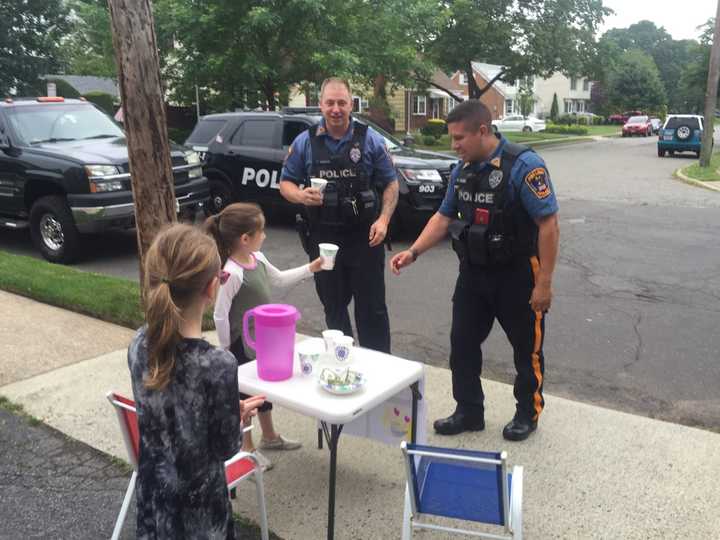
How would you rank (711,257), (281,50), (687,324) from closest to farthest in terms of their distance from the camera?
(687,324) → (711,257) → (281,50)

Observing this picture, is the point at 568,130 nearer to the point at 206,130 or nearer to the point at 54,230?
the point at 206,130

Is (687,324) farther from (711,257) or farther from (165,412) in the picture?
(165,412)

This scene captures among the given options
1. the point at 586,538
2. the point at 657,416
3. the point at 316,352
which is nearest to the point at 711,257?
the point at 657,416

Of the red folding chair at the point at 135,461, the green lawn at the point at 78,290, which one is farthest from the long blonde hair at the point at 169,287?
the green lawn at the point at 78,290

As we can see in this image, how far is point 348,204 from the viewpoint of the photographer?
13.1ft

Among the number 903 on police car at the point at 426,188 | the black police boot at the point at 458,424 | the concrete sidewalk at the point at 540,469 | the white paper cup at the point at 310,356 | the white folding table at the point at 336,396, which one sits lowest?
the concrete sidewalk at the point at 540,469

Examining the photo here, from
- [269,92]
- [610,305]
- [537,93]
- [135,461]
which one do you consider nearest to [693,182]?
[269,92]

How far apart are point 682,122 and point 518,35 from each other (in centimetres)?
1179

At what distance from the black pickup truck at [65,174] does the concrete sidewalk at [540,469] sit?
3769 mm

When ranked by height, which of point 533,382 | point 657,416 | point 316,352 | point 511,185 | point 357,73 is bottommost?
point 657,416

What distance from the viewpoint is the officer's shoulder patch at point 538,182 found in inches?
130

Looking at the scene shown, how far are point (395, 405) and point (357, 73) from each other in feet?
49.7

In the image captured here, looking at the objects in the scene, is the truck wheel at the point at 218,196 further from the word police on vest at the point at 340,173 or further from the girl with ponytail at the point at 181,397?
the girl with ponytail at the point at 181,397

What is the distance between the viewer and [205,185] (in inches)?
372
